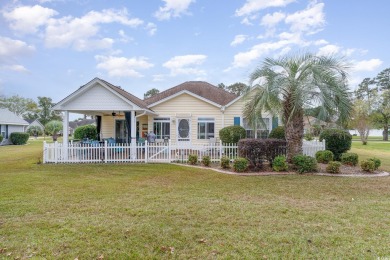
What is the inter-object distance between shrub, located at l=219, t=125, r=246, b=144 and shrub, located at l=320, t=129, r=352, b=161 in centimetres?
481

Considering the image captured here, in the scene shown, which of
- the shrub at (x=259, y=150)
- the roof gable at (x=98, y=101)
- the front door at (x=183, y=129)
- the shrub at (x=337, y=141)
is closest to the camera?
the shrub at (x=259, y=150)

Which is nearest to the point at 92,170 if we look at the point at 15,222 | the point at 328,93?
the point at 15,222

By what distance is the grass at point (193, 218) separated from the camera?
3691mm

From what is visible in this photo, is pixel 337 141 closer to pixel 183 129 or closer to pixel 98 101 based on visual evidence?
pixel 183 129

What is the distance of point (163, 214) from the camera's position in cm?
516

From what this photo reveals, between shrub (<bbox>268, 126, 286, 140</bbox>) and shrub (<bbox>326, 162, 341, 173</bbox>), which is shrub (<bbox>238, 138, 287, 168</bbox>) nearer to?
shrub (<bbox>326, 162, 341, 173</bbox>)

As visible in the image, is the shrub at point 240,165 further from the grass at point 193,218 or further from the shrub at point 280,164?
the grass at point 193,218

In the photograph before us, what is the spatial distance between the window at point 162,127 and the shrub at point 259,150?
7.93 m

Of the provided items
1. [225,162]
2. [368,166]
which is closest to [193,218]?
[225,162]

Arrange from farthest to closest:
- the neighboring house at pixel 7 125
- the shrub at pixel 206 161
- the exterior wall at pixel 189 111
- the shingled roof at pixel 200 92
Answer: the neighboring house at pixel 7 125 < the shingled roof at pixel 200 92 < the exterior wall at pixel 189 111 < the shrub at pixel 206 161

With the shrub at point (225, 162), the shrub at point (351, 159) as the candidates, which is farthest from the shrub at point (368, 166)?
the shrub at point (225, 162)

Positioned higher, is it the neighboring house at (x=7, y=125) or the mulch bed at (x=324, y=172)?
the neighboring house at (x=7, y=125)

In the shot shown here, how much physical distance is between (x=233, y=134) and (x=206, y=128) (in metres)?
2.63

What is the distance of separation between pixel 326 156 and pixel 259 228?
28.5 feet
